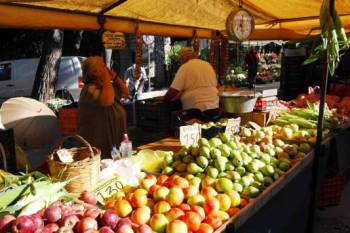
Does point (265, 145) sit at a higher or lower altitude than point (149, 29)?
lower

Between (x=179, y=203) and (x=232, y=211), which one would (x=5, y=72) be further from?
(x=232, y=211)

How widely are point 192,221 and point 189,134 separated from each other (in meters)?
1.54

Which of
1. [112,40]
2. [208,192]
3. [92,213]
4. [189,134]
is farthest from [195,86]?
[92,213]

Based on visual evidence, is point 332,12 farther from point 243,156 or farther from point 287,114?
point 287,114

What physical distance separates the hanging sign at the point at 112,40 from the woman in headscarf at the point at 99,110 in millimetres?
430

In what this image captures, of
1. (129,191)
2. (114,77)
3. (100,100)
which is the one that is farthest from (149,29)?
(129,191)

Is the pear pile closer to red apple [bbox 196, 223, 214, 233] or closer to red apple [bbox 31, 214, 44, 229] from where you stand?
red apple [bbox 196, 223, 214, 233]

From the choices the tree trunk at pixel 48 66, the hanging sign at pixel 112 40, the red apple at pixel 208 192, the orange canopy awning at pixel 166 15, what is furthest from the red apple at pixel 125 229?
the tree trunk at pixel 48 66

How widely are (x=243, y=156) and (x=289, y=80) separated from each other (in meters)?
7.41

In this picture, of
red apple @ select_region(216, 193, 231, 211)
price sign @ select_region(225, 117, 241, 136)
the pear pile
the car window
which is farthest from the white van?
red apple @ select_region(216, 193, 231, 211)

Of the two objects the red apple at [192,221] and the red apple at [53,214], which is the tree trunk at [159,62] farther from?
the red apple at [53,214]

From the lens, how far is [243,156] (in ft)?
9.89

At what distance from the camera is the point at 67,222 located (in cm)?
173

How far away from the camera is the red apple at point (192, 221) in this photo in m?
2.04
